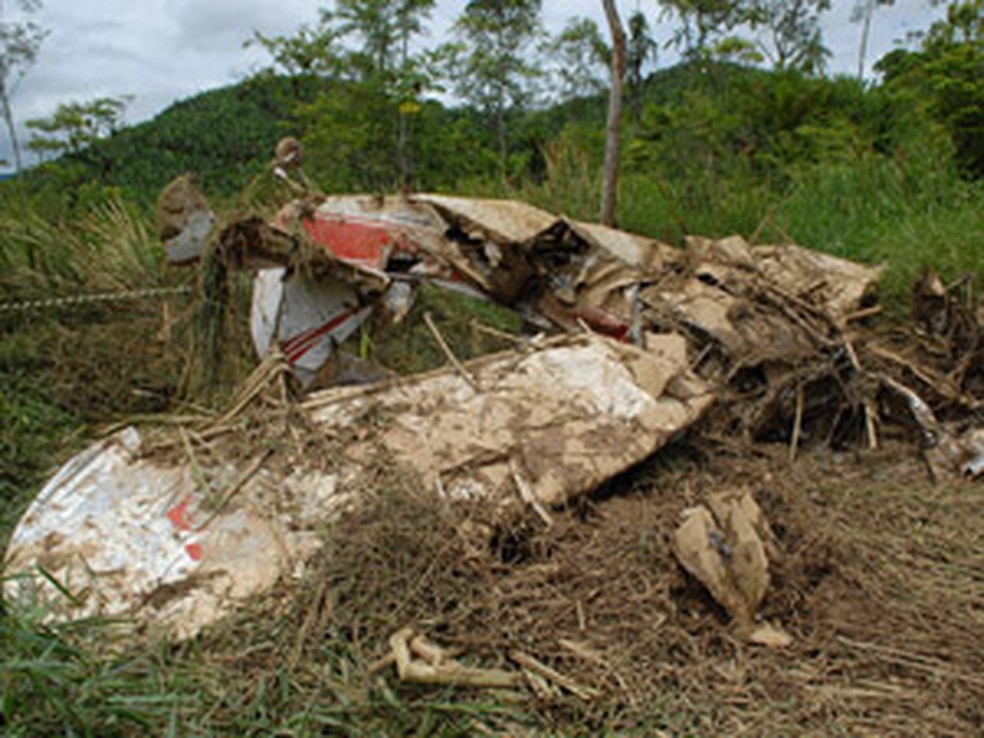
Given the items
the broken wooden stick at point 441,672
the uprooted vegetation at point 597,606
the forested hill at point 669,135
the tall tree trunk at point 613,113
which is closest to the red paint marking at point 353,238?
the uprooted vegetation at point 597,606

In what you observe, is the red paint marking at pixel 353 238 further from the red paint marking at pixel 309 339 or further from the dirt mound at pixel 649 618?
the dirt mound at pixel 649 618

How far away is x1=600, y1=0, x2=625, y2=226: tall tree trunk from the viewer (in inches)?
218

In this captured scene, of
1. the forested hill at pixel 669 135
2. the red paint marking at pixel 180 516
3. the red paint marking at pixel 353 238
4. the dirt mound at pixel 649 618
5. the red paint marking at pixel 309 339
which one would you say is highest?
the forested hill at pixel 669 135

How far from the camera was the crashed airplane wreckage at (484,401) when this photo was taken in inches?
97.0

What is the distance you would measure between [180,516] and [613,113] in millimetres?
4642

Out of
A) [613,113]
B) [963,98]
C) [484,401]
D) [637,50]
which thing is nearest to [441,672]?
[484,401]

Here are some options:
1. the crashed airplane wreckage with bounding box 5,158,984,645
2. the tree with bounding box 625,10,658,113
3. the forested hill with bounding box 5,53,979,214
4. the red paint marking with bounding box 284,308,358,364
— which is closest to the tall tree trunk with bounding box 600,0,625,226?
the crashed airplane wreckage with bounding box 5,158,984,645

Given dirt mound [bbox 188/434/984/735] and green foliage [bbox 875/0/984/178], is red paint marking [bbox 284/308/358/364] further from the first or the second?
green foliage [bbox 875/0/984/178]

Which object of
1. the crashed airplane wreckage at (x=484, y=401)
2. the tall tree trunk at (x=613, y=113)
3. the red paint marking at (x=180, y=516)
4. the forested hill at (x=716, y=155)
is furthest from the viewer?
the forested hill at (x=716, y=155)

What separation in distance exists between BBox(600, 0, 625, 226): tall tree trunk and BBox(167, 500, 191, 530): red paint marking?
438cm

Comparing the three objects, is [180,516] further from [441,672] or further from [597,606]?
[597,606]

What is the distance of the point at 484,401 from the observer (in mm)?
3158

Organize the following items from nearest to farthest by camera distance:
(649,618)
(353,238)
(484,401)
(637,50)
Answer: (649,618), (484,401), (353,238), (637,50)

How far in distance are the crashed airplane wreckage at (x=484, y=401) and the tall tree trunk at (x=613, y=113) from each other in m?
1.50
